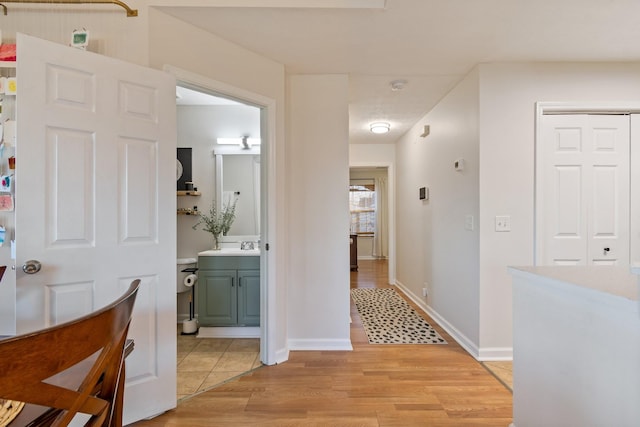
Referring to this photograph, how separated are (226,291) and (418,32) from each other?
2708 mm

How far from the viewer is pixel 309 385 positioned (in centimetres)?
206

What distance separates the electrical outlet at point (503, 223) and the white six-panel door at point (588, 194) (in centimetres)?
26

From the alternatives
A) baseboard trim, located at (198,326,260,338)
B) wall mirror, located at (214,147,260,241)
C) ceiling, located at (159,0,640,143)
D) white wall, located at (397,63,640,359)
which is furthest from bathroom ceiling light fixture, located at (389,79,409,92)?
baseboard trim, located at (198,326,260,338)

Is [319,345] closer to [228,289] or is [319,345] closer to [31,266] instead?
[228,289]

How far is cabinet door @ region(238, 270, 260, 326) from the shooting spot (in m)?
2.88

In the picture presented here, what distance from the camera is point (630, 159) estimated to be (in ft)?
7.93

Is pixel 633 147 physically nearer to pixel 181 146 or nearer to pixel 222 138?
pixel 222 138

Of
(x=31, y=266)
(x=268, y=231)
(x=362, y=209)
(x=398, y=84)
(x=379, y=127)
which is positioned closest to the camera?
(x=31, y=266)

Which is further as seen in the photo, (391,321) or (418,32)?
(391,321)

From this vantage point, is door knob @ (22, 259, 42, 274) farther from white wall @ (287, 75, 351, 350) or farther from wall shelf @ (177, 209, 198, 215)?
wall shelf @ (177, 209, 198, 215)

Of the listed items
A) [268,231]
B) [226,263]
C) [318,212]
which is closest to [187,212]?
[226,263]

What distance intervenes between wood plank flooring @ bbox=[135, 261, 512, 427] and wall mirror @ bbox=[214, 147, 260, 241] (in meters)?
1.52

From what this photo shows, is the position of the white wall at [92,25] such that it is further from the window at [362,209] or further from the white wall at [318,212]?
the window at [362,209]

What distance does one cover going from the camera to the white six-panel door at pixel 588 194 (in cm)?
242
